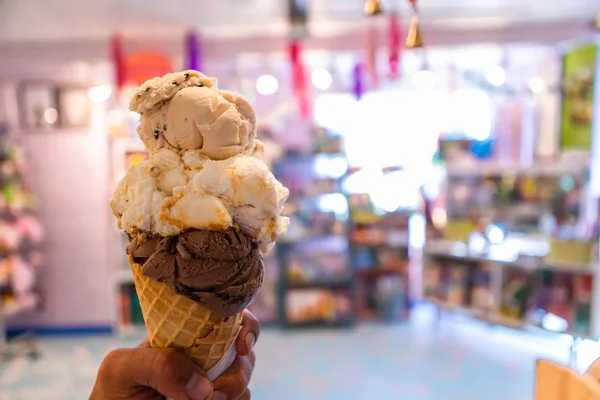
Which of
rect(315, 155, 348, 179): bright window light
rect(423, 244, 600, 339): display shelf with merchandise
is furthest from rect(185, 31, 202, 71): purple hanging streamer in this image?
rect(423, 244, 600, 339): display shelf with merchandise

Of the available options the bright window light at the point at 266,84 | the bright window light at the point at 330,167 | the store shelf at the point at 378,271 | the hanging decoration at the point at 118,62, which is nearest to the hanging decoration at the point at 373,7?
the hanging decoration at the point at 118,62

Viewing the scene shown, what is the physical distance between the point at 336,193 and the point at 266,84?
1406 mm

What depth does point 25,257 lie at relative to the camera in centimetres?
443

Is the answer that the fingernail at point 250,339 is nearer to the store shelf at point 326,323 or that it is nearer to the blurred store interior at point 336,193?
the blurred store interior at point 336,193

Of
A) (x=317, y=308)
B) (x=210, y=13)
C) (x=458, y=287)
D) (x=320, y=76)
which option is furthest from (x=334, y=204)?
(x=210, y=13)

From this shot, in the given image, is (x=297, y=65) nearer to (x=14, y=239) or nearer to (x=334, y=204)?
(x=334, y=204)

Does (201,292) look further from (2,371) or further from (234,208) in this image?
(2,371)

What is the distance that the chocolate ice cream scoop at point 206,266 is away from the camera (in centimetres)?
103

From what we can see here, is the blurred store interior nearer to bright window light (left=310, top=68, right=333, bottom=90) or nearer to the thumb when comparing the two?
bright window light (left=310, top=68, right=333, bottom=90)

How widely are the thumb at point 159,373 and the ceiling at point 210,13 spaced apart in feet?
9.78

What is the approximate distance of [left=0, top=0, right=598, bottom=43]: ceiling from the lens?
3834 mm

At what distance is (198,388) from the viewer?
107 centimetres

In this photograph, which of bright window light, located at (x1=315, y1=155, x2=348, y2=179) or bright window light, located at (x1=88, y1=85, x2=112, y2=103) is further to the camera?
bright window light, located at (x1=315, y1=155, x2=348, y2=179)

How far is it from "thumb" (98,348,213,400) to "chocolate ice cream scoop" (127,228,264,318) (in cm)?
16
